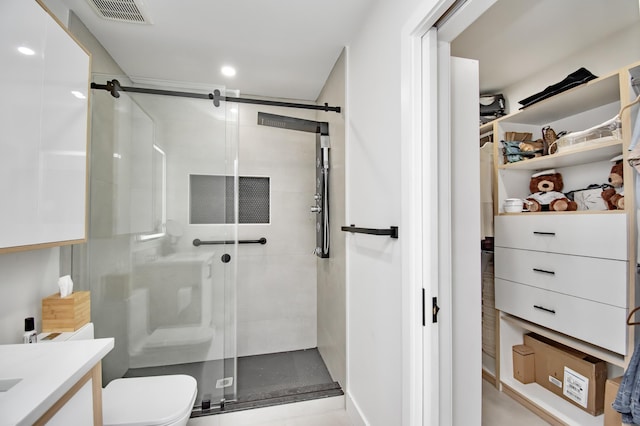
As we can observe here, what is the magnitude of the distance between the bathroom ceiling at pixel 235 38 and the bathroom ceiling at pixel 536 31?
0.72m

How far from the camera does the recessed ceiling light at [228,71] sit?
7.36ft

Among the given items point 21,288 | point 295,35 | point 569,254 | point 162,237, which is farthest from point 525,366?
point 21,288

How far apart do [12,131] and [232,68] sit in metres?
1.58

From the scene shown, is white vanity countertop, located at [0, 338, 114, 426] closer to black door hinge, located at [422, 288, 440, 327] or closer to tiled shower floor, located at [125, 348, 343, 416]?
tiled shower floor, located at [125, 348, 343, 416]

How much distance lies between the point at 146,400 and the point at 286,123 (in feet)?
6.14

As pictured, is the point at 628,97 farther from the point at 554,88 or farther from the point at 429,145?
the point at 429,145

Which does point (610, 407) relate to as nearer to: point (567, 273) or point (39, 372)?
point (567, 273)

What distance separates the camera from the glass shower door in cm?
179

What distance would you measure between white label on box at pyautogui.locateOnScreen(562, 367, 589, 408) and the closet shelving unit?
8 centimetres

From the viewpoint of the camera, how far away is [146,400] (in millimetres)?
1394

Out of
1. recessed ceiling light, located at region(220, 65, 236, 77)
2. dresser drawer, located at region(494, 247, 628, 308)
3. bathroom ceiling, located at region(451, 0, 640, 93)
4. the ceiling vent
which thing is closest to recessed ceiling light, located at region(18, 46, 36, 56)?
the ceiling vent

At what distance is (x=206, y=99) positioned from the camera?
190cm

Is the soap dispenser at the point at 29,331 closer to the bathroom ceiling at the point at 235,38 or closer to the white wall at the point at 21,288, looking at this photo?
the white wall at the point at 21,288

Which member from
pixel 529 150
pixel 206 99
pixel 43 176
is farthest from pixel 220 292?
pixel 529 150
